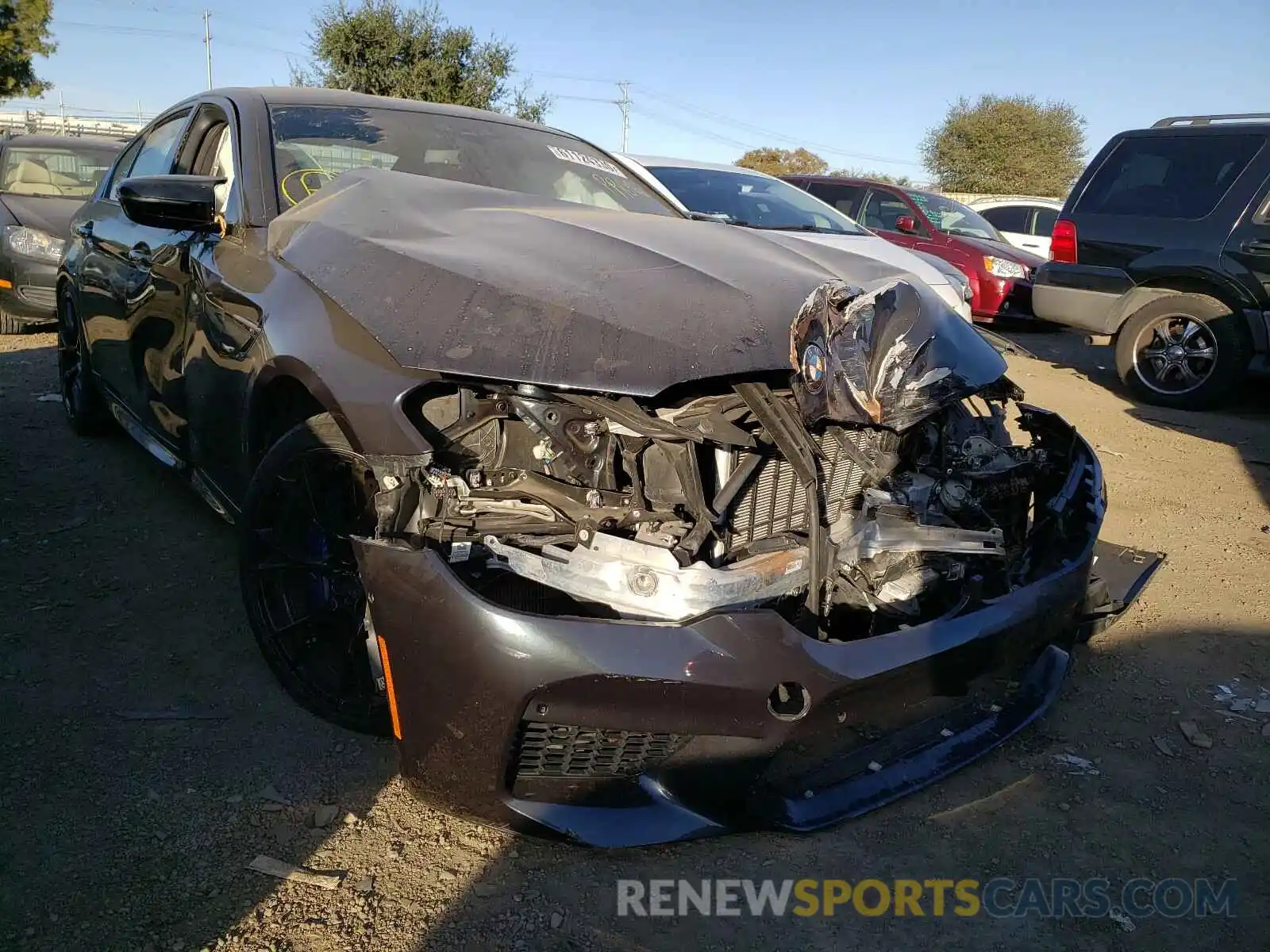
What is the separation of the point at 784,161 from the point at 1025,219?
3051 cm

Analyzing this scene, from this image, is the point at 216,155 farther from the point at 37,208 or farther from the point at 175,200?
the point at 37,208

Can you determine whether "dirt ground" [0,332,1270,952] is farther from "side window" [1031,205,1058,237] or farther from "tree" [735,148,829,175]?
"tree" [735,148,829,175]

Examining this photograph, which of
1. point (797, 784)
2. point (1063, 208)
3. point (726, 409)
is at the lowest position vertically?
point (797, 784)

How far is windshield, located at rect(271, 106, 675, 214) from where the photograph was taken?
3244mm

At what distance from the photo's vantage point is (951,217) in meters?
10.8

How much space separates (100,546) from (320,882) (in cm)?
241

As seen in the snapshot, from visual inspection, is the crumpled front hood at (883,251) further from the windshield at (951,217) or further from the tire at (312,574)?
the tire at (312,574)

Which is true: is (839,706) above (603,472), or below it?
below

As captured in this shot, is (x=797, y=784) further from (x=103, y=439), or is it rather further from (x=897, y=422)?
(x=103, y=439)

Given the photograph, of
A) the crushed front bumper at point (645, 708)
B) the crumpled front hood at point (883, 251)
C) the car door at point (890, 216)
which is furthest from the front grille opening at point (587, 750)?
the car door at point (890, 216)

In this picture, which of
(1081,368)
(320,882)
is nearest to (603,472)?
(320,882)

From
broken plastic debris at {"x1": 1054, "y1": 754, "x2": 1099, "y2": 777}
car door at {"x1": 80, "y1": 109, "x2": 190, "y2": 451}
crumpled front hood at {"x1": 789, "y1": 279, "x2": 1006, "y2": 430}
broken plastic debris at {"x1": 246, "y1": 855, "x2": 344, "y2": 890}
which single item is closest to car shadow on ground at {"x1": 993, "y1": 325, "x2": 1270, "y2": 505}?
broken plastic debris at {"x1": 1054, "y1": 754, "x2": 1099, "y2": 777}

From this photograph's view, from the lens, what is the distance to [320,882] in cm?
206

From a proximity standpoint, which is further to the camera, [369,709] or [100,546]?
[100,546]
